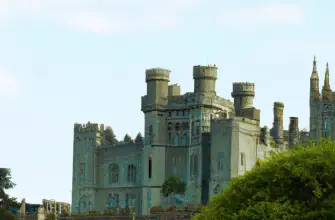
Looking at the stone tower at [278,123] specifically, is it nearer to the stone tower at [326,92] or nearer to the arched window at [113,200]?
the stone tower at [326,92]

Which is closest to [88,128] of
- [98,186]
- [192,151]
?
[98,186]

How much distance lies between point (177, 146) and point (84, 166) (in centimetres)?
1464

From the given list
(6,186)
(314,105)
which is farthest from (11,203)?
(314,105)

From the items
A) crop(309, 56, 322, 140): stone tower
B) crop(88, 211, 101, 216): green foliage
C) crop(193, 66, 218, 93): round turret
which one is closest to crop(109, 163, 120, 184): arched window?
crop(88, 211, 101, 216): green foliage

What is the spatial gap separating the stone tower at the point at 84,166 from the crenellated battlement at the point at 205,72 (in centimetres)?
1703

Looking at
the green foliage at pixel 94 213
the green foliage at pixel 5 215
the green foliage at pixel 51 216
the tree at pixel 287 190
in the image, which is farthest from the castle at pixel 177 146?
the tree at pixel 287 190

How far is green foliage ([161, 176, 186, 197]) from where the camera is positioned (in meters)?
130

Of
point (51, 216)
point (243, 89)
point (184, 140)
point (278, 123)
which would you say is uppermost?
point (243, 89)

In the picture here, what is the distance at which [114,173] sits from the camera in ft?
463

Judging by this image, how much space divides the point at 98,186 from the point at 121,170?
3994 millimetres

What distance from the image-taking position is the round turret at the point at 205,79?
132000mm

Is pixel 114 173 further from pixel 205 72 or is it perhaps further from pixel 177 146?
pixel 205 72

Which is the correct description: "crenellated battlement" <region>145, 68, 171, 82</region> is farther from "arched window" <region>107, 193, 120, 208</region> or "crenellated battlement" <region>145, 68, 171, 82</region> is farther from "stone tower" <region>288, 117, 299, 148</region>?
"stone tower" <region>288, 117, 299, 148</region>

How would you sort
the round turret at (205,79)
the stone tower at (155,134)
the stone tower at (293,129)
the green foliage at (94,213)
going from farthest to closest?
1. the stone tower at (293,129)
2. the green foliage at (94,213)
3. the stone tower at (155,134)
4. the round turret at (205,79)
